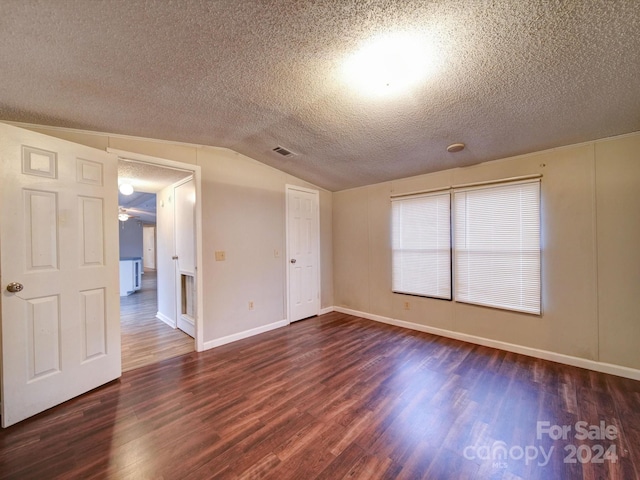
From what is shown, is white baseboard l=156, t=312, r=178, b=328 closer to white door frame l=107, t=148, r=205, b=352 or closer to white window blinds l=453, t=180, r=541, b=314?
white door frame l=107, t=148, r=205, b=352

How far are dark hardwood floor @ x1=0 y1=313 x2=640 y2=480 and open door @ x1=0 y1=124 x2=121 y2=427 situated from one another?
0.26 meters

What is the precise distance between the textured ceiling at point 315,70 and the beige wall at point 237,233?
44 centimetres

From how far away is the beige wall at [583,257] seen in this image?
2.36m

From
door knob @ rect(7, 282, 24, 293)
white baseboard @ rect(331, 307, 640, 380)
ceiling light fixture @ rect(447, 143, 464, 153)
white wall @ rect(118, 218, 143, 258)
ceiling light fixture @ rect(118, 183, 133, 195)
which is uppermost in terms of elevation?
ceiling light fixture @ rect(447, 143, 464, 153)

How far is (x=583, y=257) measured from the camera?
2543mm

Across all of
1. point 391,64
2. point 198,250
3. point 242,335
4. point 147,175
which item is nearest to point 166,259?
point 147,175

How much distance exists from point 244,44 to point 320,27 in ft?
1.52

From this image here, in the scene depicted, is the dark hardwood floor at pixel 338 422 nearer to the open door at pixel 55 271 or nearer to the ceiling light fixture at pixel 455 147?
the open door at pixel 55 271

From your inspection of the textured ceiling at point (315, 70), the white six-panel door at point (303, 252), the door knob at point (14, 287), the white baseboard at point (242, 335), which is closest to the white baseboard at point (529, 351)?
the white six-panel door at point (303, 252)

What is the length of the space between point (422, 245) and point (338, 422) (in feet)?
8.57

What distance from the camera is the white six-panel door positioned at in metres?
4.09

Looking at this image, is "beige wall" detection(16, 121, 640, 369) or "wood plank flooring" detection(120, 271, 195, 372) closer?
"beige wall" detection(16, 121, 640, 369)

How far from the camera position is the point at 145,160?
271 cm

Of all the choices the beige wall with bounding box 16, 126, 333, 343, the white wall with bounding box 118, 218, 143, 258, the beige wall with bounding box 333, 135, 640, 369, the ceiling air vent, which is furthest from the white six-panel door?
the white wall with bounding box 118, 218, 143, 258
